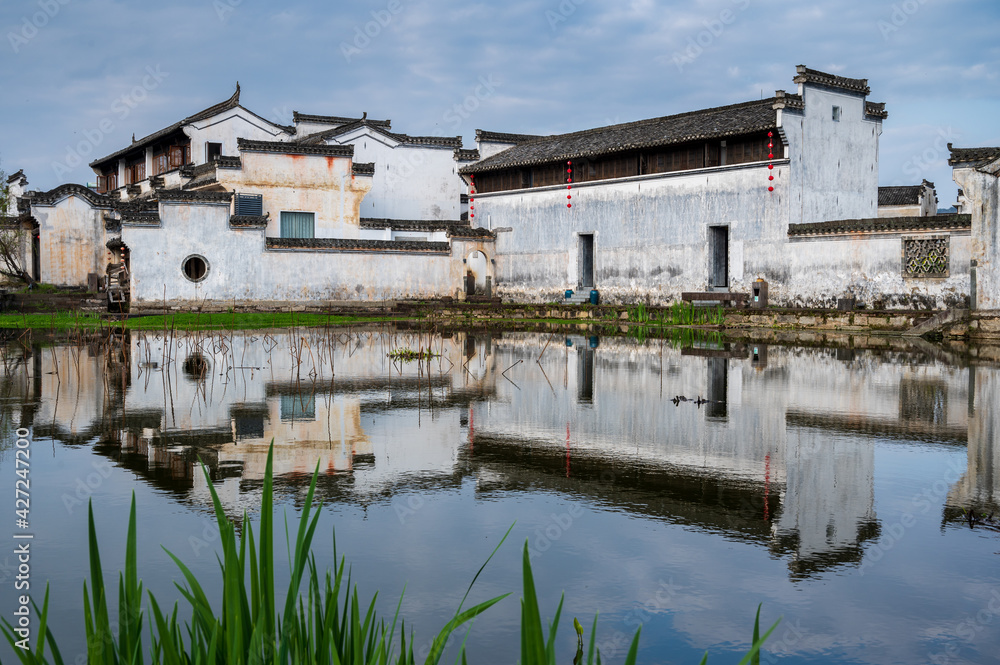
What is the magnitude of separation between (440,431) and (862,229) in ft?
59.0

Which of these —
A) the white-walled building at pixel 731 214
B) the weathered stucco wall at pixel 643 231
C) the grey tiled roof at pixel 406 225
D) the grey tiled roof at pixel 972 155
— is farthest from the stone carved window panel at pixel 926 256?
the grey tiled roof at pixel 406 225

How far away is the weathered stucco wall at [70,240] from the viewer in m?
33.9

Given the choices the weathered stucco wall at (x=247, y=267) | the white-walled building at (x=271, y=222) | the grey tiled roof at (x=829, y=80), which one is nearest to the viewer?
the grey tiled roof at (x=829, y=80)

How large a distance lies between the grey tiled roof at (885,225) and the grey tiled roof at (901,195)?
18027mm

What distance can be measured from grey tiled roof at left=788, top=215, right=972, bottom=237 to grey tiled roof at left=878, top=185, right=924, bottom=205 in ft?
59.1

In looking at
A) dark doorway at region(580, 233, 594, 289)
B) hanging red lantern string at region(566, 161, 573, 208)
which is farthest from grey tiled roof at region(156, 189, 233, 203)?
dark doorway at region(580, 233, 594, 289)

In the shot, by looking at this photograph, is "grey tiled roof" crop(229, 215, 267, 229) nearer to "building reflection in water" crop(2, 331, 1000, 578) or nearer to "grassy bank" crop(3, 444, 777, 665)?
"building reflection in water" crop(2, 331, 1000, 578)

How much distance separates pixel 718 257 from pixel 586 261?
5637 millimetres

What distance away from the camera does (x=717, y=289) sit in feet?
87.4

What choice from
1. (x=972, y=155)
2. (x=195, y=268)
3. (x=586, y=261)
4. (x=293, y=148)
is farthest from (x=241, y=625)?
(x=293, y=148)

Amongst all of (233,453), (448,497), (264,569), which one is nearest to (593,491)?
(448,497)

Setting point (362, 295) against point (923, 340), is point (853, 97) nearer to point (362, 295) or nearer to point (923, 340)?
point (923, 340)

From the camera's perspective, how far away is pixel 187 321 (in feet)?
74.7

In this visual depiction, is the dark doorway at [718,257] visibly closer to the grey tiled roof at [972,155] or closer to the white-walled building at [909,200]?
the grey tiled roof at [972,155]
